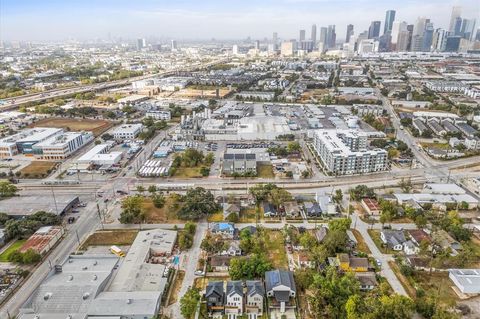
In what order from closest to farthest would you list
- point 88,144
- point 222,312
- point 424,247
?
→ point 222,312 → point 424,247 → point 88,144

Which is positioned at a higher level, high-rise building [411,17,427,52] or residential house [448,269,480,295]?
high-rise building [411,17,427,52]

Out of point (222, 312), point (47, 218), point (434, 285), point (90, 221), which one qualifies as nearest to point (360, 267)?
point (434, 285)

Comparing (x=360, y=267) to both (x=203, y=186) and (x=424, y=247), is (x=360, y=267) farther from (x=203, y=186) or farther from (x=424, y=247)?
(x=203, y=186)

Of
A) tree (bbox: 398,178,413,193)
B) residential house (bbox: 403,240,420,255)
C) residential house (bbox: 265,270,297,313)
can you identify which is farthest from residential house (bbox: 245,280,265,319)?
tree (bbox: 398,178,413,193)

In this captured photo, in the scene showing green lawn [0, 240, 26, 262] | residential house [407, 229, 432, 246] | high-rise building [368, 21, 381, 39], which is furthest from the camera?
high-rise building [368, 21, 381, 39]

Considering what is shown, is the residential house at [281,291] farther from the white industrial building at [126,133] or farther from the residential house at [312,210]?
the white industrial building at [126,133]

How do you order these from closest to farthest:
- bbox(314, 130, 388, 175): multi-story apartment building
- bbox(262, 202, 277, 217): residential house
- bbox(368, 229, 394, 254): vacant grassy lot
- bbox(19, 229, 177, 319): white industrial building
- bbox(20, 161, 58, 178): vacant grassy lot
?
bbox(19, 229, 177, 319): white industrial building < bbox(368, 229, 394, 254): vacant grassy lot < bbox(262, 202, 277, 217): residential house < bbox(314, 130, 388, 175): multi-story apartment building < bbox(20, 161, 58, 178): vacant grassy lot

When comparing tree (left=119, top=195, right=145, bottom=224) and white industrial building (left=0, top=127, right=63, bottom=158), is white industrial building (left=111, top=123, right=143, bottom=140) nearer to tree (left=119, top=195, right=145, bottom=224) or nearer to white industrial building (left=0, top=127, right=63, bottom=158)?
white industrial building (left=0, top=127, right=63, bottom=158)
